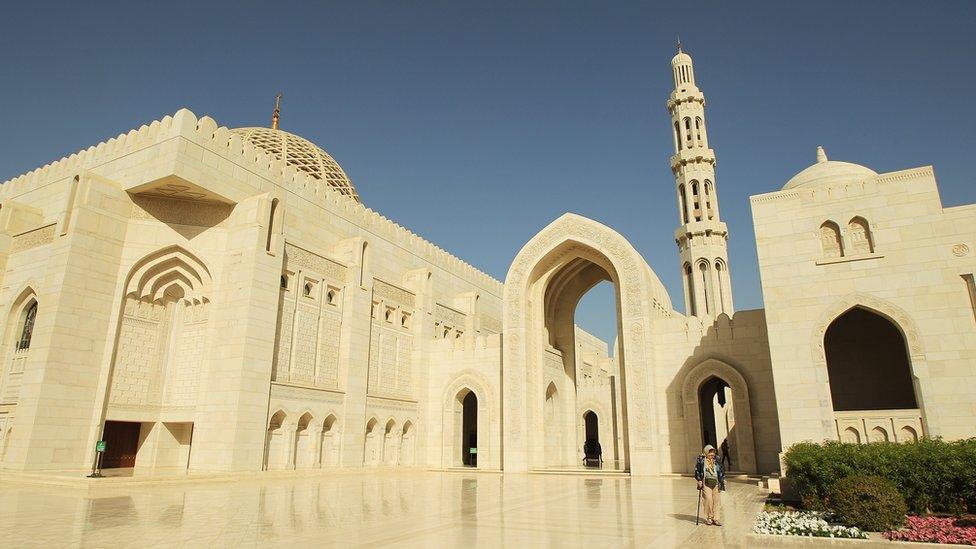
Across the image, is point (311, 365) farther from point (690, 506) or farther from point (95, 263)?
point (690, 506)

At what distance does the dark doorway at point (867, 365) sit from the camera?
17062mm

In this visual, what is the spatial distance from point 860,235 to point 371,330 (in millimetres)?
15535

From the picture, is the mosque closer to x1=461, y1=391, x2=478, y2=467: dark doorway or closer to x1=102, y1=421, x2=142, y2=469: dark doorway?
x1=102, y1=421, x2=142, y2=469: dark doorway

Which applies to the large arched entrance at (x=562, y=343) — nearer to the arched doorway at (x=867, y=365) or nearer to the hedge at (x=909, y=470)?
the arched doorway at (x=867, y=365)

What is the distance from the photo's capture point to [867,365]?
690 inches

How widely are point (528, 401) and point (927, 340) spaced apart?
39.6 feet

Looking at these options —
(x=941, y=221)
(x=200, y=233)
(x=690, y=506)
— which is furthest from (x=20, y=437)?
(x=941, y=221)

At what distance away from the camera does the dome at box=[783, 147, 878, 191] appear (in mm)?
18156

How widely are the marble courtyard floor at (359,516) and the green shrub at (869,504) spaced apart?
1.29 m

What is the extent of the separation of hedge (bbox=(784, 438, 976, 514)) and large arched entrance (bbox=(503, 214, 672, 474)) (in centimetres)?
851

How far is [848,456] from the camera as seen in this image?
9750mm

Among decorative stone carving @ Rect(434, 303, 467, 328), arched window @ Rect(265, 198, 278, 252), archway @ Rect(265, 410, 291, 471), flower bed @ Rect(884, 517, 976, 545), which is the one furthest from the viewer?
decorative stone carving @ Rect(434, 303, 467, 328)

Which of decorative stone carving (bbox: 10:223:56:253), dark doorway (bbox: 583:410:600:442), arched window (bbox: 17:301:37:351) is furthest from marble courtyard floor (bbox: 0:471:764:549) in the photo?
dark doorway (bbox: 583:410:600:442)

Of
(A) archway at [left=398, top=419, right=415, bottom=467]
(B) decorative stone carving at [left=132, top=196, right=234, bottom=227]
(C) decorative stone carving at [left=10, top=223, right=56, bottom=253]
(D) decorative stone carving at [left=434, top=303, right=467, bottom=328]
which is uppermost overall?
(B) decorative stone carving at [left=132, top=196, right=234, bottom=227]
